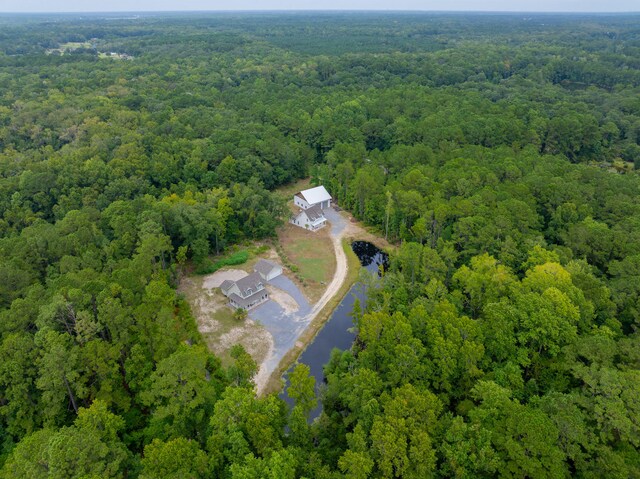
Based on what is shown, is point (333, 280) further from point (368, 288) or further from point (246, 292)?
point (246, 292)

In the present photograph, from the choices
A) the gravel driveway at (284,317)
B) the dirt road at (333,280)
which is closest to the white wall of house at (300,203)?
the dirt road at (333,280)

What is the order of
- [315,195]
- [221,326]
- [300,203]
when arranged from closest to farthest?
1. [221,326]
2. [315,195]
3. [300,203]

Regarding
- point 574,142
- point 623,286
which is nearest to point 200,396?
point 623,286

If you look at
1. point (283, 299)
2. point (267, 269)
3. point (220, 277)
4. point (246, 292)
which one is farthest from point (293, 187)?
point (246, 292)

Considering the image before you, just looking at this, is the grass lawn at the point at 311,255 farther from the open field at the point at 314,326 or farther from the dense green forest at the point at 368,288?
the dense green forest at the point at 368,288

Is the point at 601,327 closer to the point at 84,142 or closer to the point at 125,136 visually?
the point at 125,136

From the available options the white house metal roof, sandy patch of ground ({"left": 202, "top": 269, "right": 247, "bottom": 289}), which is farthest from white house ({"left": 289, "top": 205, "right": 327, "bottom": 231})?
sandy patch of ground ({"left": 202, "top": 269, "right": 247, "bottom": 289})
